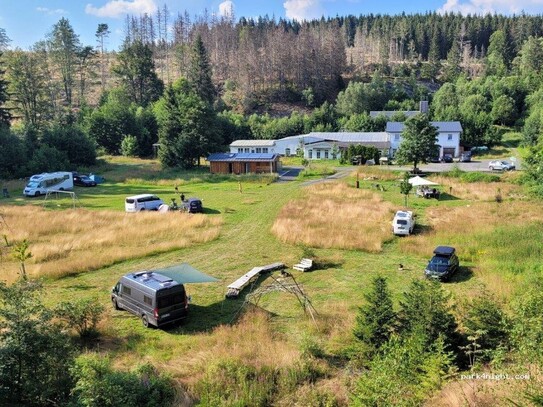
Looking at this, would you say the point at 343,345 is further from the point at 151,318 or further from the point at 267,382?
the point at 151,318

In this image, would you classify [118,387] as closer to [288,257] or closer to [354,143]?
[288,257]

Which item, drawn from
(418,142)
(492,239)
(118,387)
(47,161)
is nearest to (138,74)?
(47,161)

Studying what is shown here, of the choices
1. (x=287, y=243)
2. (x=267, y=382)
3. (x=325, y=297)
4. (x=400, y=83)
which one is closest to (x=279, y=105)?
(x=400, y=83)

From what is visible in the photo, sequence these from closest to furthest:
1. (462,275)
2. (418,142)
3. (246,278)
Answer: (246,278)
(462,275)
(418,142)

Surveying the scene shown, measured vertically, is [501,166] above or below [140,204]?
above

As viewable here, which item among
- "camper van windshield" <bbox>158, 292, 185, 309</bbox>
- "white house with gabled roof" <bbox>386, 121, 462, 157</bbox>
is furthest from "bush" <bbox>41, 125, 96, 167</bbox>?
"camper van windshield" <bbox>158, 292, 185, 309</bbox>

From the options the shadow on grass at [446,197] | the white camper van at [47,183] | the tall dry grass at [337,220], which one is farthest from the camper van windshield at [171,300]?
the white camper van at [47,183]
